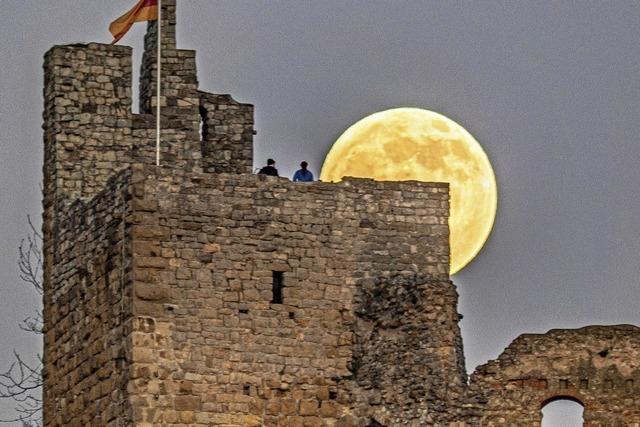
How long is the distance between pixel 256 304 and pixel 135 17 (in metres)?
5.13

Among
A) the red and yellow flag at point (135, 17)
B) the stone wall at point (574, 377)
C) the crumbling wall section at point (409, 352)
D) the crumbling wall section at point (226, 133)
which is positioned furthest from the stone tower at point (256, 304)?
the red and yellow flag at point (135, 17)

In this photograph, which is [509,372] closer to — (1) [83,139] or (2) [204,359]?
(2) [204,359]

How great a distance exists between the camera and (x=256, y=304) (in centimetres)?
4688

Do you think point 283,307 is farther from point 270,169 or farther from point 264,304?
point 270,169

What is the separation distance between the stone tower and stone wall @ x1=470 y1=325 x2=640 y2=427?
2.30ft

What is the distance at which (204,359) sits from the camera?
46406mm

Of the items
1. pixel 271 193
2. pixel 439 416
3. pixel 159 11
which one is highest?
pixel 159 11

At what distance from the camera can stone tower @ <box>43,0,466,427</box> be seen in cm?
4638

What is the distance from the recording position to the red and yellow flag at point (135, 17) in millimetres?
49562

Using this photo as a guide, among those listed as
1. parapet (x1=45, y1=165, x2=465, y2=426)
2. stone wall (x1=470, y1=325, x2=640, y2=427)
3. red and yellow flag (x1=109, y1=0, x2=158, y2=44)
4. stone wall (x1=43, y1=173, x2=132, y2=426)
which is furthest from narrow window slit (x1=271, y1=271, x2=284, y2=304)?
red and yellow flag (x1=109, y1=0, x2=158, y2=44)

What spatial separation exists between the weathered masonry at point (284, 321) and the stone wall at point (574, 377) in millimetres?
18

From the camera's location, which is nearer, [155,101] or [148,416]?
[148,416]

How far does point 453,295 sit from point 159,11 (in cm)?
616

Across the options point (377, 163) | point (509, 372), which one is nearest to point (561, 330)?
point (509, 372)
